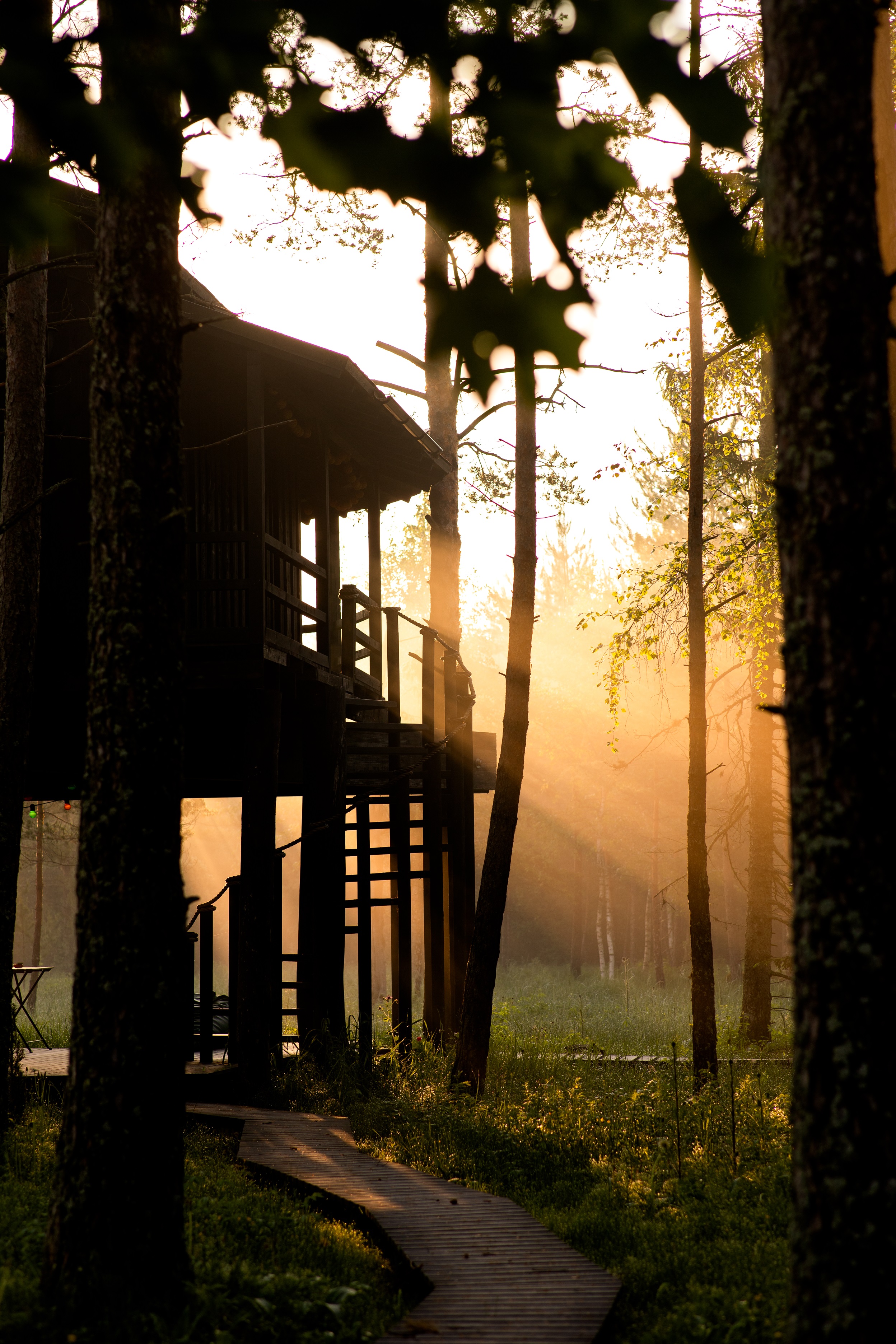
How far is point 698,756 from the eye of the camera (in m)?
12.8

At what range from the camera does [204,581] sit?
1033 centimetres

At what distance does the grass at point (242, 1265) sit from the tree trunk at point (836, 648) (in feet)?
7.48

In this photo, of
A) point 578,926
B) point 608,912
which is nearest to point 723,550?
point 578,926

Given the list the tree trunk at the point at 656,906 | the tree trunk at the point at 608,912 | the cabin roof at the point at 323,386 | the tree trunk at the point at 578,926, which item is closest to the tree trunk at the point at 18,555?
the cabin roof at the point at 323,386

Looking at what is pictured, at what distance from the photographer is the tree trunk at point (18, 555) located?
8047 mm

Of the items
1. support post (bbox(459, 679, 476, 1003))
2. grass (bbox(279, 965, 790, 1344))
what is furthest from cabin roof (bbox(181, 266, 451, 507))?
grass (bbox(279, 965, 790, 1344))

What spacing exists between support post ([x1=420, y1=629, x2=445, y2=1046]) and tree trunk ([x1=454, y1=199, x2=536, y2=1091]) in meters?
1.40

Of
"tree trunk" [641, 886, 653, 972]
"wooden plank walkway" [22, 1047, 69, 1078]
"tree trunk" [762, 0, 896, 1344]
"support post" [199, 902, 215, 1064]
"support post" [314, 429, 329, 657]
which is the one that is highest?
"support post" [314, 429, 329, 657]

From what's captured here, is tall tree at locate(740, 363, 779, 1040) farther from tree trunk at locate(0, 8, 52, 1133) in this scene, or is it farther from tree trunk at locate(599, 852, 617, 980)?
tree trunk at locate(599, 852, 617, 980)

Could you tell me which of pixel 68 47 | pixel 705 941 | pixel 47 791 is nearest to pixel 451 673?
pixel 705 941

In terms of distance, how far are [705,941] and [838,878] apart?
9768 mm

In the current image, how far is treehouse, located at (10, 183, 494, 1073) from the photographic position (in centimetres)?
1058

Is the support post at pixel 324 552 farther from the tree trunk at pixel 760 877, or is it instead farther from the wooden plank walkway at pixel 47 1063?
the tree trunk at pixel 760 877

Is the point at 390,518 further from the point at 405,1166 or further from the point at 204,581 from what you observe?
the point at 405,1166
